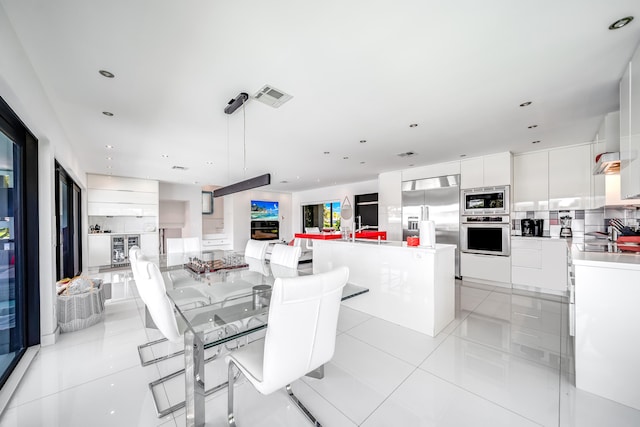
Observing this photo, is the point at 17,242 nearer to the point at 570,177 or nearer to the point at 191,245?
the point at 191,245

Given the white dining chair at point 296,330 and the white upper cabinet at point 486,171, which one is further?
the white upper cabinet at point 486,171

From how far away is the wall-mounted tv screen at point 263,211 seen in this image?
9352mm

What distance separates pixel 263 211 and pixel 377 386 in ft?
27.3

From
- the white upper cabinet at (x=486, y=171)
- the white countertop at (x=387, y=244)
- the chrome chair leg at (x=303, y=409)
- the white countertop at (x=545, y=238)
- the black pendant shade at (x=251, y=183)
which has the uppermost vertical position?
the white upper cabinet at (x=486, y=171)

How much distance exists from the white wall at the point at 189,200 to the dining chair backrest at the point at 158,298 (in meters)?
6.80

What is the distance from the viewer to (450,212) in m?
4.97

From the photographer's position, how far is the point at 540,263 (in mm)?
4012

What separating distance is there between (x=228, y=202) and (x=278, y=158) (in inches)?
206

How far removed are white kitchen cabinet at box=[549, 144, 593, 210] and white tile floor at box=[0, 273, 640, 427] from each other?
89.9 inches

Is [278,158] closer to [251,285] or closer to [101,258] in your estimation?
[251,285]

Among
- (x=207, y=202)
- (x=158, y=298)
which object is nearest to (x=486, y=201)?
(x=158, y=298)

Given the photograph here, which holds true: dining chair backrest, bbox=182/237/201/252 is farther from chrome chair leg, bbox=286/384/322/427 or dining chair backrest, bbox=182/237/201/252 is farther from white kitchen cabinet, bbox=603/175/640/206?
white kitchen cabinet, bbox=603/175/640/206

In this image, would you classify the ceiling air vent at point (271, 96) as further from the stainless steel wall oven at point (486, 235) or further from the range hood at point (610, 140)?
the stainless steel wall oven at point (486, 235)

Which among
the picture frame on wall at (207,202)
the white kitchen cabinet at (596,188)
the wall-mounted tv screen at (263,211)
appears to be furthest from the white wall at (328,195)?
the white kitchen cabinet at (596,188)
